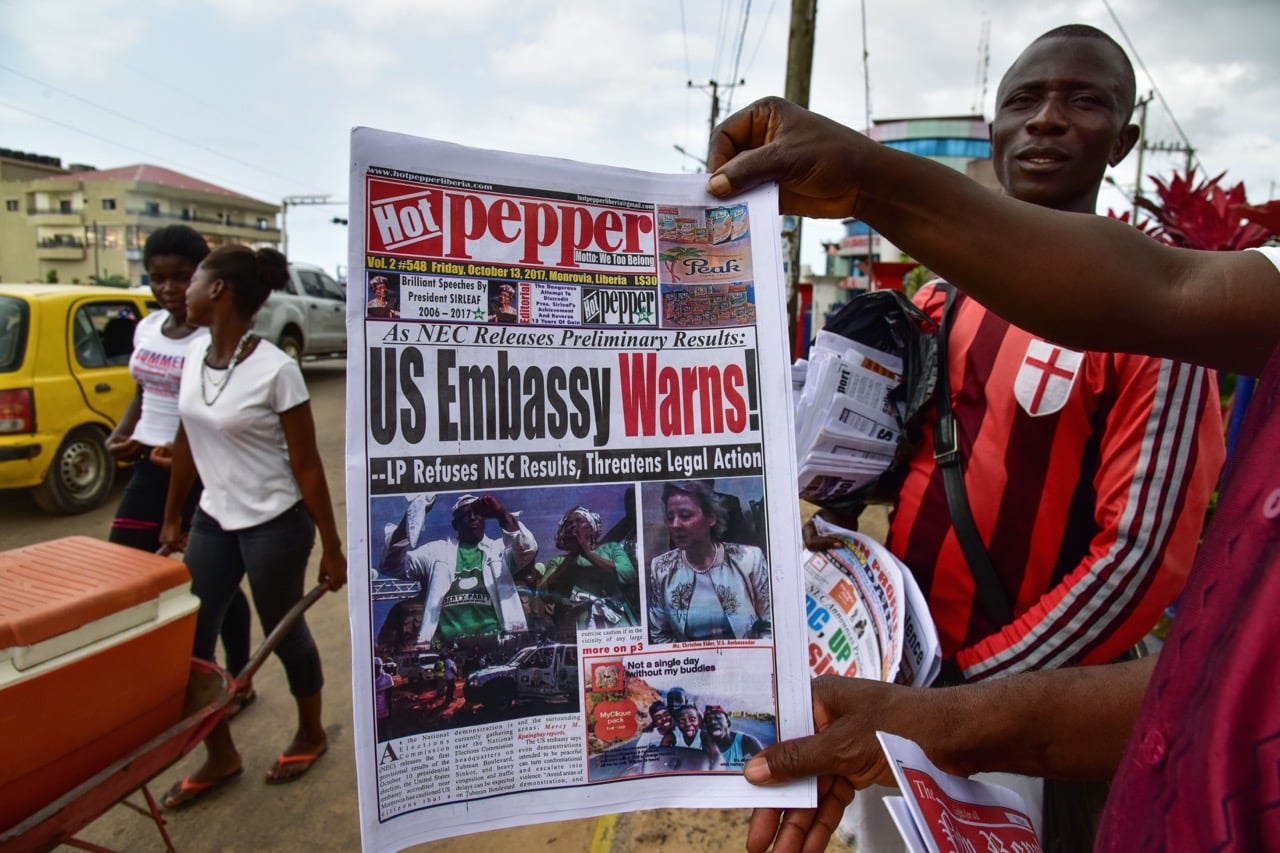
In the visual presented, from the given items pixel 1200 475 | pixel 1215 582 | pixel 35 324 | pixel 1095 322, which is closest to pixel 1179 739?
pixel 1215 582

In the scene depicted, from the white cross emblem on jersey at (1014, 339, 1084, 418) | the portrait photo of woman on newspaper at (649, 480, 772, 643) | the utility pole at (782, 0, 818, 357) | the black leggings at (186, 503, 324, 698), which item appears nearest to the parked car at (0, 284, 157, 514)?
the black leggings at (186, 503, 324, 698)

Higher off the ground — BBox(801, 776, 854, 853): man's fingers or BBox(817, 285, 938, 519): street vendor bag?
BBox(817, 285, 938, 519): street vendor bag

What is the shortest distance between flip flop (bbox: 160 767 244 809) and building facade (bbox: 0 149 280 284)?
143 ft

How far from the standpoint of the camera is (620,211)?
3.01ft

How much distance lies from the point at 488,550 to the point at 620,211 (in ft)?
1.51

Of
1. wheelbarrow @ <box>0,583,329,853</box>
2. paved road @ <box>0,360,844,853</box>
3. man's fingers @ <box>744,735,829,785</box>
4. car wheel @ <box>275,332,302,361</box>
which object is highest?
car wheel @ <box>275,332,302,361</box>

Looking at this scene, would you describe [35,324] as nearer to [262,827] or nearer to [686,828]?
[262,827]

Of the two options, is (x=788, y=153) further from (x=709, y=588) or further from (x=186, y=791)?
(x=186, y=791)

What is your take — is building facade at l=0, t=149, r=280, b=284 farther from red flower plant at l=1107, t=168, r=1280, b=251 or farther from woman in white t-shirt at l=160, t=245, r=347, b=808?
red flower plant at l=1107, t=168, r=1280, b=251

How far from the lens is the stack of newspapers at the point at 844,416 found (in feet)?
4.18

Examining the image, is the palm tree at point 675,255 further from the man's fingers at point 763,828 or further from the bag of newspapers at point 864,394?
the man's fingers at point 763,828

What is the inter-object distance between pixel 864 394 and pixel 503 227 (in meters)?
0.75

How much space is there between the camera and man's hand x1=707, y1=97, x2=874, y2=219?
865 millimetres

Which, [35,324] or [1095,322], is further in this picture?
[35,324]
